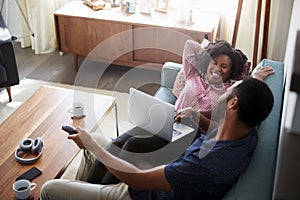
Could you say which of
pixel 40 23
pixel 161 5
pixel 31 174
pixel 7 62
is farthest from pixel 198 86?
pixel 40 23

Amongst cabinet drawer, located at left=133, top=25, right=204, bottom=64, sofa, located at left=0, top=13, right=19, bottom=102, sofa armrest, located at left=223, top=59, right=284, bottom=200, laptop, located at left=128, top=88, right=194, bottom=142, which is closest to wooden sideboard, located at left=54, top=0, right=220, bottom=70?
cabinet drawer, located at left=133, top=25, right=204, bottom=64

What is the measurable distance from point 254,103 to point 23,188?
112 cm

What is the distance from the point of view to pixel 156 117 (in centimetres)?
217

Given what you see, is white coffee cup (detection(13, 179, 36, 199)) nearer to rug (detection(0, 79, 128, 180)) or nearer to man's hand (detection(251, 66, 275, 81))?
rug (detection(0, 79, 128, 180))

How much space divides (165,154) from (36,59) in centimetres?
215

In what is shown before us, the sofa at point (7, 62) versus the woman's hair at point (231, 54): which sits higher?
the woman's hair at point (231, 54)

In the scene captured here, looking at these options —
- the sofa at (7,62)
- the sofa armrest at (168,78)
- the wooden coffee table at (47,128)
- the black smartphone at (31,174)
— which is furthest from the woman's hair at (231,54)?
the sofa at (7,62)

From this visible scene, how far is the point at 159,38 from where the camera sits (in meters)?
3.35

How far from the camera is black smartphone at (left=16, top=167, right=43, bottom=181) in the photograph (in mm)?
2074

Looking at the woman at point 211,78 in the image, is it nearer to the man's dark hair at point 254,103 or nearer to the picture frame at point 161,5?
the man's dark hair at point 254,103

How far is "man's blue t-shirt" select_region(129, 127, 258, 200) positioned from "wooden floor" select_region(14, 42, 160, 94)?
1.84m

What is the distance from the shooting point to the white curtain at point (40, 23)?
3.86m

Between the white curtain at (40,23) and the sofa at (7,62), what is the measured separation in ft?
2.28

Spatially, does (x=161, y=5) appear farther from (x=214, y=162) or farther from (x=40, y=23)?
(x=214, y=162)
